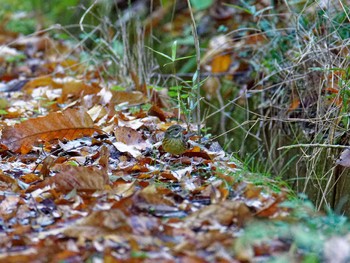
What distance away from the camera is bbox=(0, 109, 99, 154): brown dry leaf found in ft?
12.8

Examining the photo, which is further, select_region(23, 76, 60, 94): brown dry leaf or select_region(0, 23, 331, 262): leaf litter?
select_region(23, 76, 60, 94): brown dry leaf

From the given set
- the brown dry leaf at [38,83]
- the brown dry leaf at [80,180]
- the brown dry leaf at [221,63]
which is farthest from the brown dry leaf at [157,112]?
the brown dry leaf at [221,63]

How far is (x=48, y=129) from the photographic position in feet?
13.1

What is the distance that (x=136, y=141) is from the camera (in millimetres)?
3928

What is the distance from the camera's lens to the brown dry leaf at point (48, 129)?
389 cm

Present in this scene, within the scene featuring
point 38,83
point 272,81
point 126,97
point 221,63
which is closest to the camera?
point 126,97

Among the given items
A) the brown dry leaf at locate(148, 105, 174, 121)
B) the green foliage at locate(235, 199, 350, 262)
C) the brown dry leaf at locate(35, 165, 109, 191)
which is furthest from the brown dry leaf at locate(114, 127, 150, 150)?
the green foliage at locate(235, 199, 350, 262)

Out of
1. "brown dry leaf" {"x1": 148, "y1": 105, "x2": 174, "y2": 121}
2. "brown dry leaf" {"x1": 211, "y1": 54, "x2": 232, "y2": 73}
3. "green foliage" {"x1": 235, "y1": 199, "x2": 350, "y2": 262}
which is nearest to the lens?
"green foliage" {"x1": 235, "y1": 199, "x2": 350, "y2": 262}

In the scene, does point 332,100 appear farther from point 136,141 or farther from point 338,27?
point 136,141

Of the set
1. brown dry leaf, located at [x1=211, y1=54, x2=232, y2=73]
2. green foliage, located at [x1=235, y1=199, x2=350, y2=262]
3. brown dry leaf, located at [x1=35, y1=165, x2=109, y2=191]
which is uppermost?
brown dry leaf, located at [x1=35, y1=165, x2=109, y2=191]

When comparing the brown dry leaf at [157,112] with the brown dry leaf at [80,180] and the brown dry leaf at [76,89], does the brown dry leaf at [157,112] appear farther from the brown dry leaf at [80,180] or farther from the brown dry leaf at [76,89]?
the brown dry leaf at [80,180]

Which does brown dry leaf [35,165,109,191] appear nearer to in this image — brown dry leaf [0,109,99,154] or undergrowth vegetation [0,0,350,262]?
undergrowth vegetation [0,0,350,262]

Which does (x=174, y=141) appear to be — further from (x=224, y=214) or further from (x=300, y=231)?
(x=300, y=231)

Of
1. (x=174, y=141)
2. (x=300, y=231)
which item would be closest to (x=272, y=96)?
(x=174, y=141)
